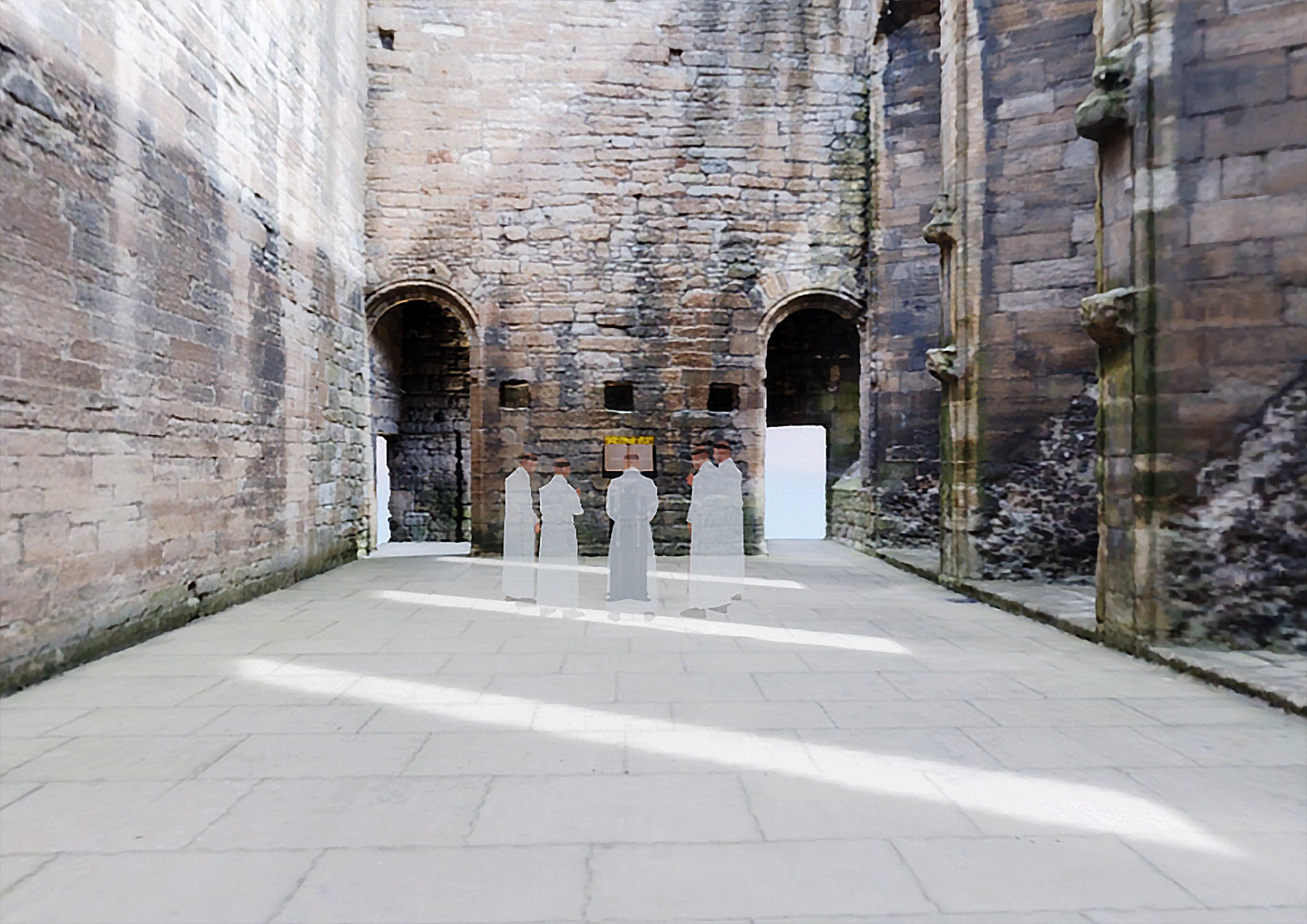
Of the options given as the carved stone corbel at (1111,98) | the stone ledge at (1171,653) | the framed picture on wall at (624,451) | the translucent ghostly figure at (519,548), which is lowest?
the stone ledge at (1171,653)

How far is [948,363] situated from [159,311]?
7125 mm

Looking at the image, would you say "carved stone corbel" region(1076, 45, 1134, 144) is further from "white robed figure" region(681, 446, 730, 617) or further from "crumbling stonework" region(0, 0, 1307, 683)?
"white robed figure" region(681, 446, 730, 617)

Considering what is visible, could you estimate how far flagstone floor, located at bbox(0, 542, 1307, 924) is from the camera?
2.29 meters

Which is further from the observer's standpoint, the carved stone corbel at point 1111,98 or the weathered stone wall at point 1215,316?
the carved stone corbel at point 1111,98

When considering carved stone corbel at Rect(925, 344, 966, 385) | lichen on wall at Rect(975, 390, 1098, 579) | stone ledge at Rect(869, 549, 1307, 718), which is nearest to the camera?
stone ledge at Rect(869, 549, 1307, 718)

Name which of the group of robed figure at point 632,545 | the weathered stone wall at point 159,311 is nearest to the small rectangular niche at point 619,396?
the group of robed figure at point 632,545

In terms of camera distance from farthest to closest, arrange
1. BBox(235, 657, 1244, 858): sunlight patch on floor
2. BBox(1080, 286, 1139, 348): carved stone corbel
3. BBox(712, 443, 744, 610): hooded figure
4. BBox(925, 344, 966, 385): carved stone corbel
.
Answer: BBox(925, 344, 966, 385): carved stone corbel < BBox(712, 443, 744, 610): hooded figure < BBox(1080, 286, 1139, 348): carved stone corbel < BBox(235, 657, 1244, 858): sunlight patch on floor

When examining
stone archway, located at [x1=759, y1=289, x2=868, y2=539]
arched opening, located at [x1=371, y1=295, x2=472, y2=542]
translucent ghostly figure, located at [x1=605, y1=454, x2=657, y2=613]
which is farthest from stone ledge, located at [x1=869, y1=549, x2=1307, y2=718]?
arched opening, located at [x1=371, y1=295, x2=472, y2=542]

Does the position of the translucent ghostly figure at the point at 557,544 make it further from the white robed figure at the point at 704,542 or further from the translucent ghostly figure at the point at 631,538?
the white robed figure at the point at 704,542

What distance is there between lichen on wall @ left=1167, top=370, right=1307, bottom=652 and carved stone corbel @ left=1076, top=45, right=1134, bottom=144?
6.67 ft

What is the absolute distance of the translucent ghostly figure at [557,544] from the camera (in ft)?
23.9

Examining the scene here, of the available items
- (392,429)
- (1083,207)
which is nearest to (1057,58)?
(1083,207)

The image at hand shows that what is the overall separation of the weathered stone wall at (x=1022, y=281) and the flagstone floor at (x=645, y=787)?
260cm

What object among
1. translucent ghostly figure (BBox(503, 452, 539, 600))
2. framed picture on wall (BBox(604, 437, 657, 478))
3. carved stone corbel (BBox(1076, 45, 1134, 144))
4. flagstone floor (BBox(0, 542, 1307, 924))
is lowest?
flagstone floor (BBox(0, 542, 1307, 924))
